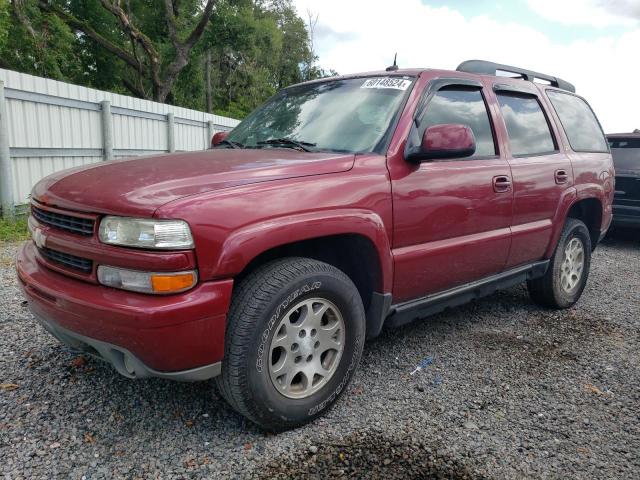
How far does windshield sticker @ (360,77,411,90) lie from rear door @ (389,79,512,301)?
0.15m

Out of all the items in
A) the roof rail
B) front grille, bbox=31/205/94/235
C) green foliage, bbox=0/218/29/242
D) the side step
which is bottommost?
green foliage, bbox=0/218/29/242

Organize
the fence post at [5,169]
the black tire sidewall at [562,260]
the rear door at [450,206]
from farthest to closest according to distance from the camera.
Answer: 1. the fence post at [5,169]
2. the black tire sidewall at [562,260]
3. the rear door at [450,206]

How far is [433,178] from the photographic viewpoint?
296 cm

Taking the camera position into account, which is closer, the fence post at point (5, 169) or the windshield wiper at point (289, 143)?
the windshield wiper at point (289, 143)

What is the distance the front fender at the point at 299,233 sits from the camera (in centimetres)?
212

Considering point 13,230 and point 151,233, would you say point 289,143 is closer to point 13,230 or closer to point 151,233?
point 151,233

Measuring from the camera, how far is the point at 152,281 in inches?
79.7

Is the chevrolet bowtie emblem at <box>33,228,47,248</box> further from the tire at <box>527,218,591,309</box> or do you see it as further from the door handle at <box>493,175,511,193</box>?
the tire at <box>527,218,591,309</box>

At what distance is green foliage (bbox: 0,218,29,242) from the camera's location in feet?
20.8

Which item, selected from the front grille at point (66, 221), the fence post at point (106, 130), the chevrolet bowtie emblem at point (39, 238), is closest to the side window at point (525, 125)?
the front grille at point (66, 221)

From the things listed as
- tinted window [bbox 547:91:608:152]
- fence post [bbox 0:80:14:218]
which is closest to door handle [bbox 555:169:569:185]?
tinted window [bbox 547:91:608:152]

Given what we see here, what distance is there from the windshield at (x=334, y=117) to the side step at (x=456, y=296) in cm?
98

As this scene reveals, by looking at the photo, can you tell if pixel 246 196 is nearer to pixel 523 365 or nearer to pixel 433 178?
pixel 433 178

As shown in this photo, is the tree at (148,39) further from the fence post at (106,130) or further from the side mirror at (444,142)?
the side mirror at (444,142)
